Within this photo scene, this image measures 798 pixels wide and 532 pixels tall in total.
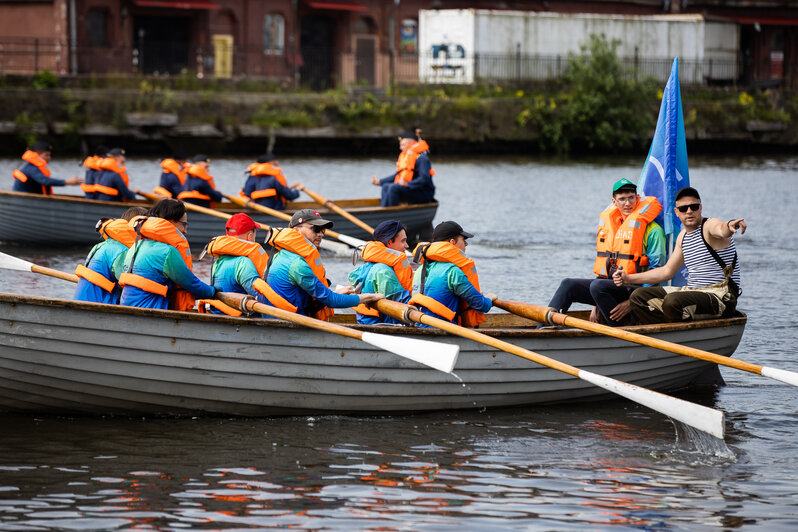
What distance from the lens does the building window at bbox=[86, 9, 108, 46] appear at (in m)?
39.4

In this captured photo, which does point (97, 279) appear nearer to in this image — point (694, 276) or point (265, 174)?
point (694, 276)

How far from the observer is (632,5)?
50312 millimetres

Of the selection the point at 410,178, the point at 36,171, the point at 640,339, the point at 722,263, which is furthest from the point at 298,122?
the point at 640,339

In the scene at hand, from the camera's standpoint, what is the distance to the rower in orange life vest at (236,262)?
31.1 feet

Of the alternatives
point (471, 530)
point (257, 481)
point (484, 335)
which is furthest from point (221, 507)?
point (484, 335)

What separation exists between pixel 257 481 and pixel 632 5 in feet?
150

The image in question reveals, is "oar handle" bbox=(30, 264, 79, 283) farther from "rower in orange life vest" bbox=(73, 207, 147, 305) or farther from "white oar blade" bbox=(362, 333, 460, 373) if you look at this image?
"white oar blade" bbox=(362, 333, 460, 373)

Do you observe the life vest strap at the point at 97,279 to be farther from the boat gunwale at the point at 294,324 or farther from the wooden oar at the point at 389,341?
the wooden oar at the point at 389,341

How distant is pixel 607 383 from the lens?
870cm

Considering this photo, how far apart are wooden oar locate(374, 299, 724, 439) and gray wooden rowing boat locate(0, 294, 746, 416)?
184mm

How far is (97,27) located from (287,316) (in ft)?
109

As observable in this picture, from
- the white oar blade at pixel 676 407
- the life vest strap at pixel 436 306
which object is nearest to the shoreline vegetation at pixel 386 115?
the life vest strap at pixel 436 306

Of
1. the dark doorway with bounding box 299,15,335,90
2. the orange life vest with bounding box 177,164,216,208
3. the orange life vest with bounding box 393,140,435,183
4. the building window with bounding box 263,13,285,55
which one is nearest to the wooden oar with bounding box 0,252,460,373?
the orange life vest with bounding box 177,164,216,208

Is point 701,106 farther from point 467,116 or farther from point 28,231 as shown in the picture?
point 28,231
